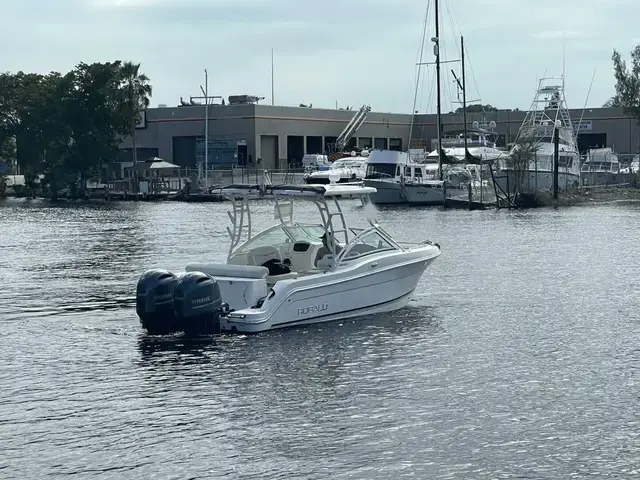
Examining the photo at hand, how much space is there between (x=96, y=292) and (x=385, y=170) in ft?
150

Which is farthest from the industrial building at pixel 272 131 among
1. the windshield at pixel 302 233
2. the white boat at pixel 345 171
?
the windshield at pixel 302 233

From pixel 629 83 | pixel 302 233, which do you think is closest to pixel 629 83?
pixel 629 83

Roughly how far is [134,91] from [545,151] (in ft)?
130

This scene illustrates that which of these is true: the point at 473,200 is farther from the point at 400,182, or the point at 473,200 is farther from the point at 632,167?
the point at 632,167

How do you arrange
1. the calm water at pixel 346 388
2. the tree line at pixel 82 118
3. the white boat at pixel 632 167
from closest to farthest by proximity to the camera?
the calm water at pixel 346 388 → the white boat at pixel 632 167 → the tree line at pixel 82 118

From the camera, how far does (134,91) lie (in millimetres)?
100375

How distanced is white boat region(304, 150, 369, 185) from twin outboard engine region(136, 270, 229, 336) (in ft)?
179

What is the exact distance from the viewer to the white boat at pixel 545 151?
232 feet

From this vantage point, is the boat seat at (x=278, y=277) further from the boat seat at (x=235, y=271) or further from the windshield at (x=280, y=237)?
the windshield at (x=280, y=237)

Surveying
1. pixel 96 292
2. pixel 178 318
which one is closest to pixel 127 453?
pixel 178 318

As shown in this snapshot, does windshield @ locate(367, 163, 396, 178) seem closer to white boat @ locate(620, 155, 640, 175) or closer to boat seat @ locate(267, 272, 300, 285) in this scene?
white boat @ locate(620, 155, 640, 175)

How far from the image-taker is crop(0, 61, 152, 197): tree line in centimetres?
10006

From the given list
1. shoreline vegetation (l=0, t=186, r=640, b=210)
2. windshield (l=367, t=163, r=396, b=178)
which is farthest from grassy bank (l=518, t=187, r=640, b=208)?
windshield (l=367, t=163, r=396, b=178)

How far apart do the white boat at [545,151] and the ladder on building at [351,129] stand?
2688cm
